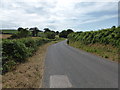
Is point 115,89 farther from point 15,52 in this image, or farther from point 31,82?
point 15,52

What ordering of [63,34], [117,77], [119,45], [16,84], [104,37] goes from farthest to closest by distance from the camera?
[63,34]
[104,37]
[119,45]
[117,77]
[16,84]

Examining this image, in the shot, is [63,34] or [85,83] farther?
[63,34]

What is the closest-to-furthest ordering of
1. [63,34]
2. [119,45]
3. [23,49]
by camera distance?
[23,49]
[119,45]
[63,34]

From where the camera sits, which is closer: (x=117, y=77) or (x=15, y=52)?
(x=117, y=77)

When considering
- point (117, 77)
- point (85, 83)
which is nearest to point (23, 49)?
point (85, 83)

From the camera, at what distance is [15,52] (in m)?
9.70

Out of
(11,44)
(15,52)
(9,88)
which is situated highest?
(11,44)

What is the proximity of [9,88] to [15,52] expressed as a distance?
4.75 meters

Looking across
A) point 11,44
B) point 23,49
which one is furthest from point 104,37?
point 11,44

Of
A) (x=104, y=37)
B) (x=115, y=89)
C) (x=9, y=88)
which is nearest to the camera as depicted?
(x=115, y=89)

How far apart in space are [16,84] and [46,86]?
1465mm

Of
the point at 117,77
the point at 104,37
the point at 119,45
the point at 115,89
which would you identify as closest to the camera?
the point at 115,89

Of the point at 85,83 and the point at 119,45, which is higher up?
the point at 119,45

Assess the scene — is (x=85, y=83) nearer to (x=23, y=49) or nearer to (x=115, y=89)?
(x=115, y=89)
